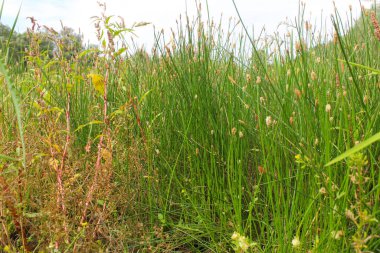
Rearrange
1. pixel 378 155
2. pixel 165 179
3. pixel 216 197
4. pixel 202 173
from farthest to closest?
pixel 165 179
pixel 202 173
pixel 216 197
pixel 378 155

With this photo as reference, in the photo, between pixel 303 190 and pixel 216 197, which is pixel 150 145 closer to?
pixel 216 197

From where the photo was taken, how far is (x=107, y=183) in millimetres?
1638

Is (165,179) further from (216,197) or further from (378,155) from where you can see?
(378,155)

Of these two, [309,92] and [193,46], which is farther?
[193,46]

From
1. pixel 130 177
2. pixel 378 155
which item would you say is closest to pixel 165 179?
pixel 130 177

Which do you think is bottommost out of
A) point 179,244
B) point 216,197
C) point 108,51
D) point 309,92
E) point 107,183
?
point 179,244

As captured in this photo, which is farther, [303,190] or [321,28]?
[321,28]

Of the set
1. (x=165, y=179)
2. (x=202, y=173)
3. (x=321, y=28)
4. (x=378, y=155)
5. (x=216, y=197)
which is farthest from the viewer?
(x=321, y=28)

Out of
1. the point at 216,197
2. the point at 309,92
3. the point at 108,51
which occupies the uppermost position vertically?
the point at 108,51

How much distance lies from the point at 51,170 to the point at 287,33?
1.39 meters

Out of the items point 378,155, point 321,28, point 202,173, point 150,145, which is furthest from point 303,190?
point 321,28

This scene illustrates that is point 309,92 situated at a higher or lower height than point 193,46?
lower

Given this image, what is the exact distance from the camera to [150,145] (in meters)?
1.97

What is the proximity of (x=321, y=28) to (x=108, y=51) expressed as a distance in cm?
131
